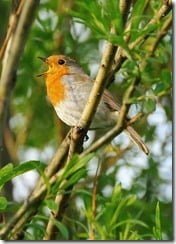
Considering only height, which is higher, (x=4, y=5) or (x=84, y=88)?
(x=4, y=5)

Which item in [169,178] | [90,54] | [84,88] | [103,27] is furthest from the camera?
[90,54]

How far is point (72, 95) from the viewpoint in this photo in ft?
7.63

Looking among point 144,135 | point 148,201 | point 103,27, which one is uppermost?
point 103,27

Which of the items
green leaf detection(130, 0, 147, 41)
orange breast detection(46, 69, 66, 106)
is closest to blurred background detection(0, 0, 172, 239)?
orange breast detection(46, 69, 66, 106)

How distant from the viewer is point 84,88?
7.21 feet

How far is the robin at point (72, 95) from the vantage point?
2.11 metres

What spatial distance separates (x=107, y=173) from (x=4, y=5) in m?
0.80

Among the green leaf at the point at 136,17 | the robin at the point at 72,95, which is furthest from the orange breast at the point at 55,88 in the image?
the green leaf at the point at 136,17

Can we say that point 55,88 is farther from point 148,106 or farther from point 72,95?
point 148,106

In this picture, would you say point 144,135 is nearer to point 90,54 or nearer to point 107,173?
point 107,173

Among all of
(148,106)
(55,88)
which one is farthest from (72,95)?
(148,106)

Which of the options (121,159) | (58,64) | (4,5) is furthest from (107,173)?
(4,5)

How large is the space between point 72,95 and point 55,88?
15cm

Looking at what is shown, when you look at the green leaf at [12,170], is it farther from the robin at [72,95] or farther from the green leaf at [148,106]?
the robin at [72,95]
